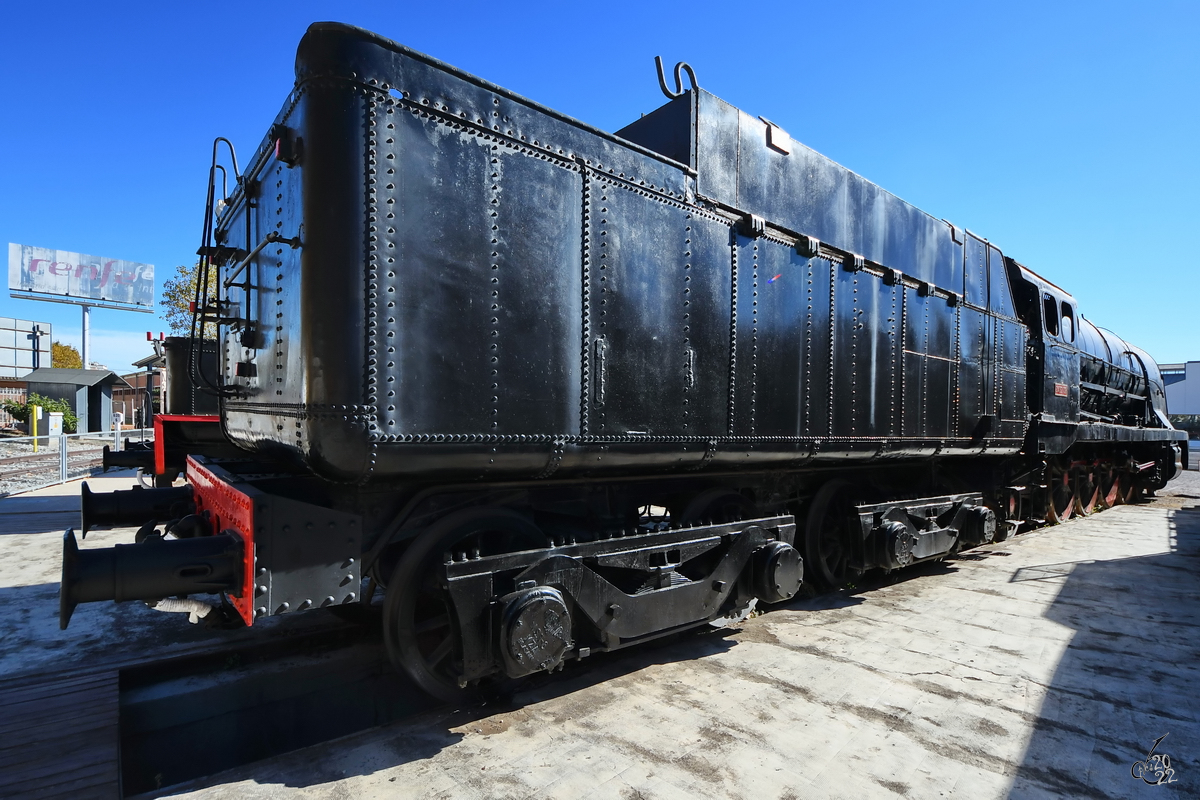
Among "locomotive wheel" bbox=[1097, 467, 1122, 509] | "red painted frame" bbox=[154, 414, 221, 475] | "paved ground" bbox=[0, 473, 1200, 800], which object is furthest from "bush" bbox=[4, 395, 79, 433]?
"locomotive wheel" bbox=[1097, 467, 1122, 509]

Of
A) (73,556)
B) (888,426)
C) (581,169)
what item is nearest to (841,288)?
(888,426)

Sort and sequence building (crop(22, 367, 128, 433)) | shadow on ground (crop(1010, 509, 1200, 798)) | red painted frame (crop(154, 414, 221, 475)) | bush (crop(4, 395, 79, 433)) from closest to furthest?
shadow on ground (crop(1010, 509, 1200, 798)) → red painted frame (crop(154, 414, 221, 475)) → bush (crop(4, 395, 79, 433)) → building (crop(22, 367, 128, 433))

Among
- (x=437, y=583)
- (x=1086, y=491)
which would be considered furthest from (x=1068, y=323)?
(x=437, y=583)

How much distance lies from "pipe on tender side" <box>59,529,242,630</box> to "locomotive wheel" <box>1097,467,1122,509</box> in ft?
51.5

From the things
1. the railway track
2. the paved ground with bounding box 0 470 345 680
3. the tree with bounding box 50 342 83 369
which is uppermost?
the tree with bounding box 50 342 83 369

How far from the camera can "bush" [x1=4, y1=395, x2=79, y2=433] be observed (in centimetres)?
3278

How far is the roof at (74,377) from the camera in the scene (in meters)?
34.4

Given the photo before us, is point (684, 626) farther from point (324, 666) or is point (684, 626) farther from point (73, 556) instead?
point (73, 556)

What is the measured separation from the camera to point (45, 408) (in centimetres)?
3288

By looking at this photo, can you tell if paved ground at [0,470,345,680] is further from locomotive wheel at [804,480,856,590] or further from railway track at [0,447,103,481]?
railway track at [0,447,103,481]

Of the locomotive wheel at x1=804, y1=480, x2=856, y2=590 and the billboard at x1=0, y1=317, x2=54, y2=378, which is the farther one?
the billboard at x1=0, y1=317, x2=54, y2=378

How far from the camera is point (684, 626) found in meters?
4.28

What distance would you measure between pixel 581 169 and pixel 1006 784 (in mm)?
3877

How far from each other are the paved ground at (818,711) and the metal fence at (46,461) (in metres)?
9.53
